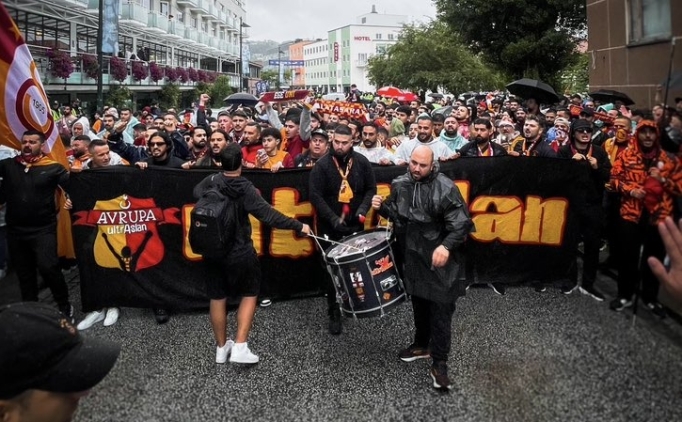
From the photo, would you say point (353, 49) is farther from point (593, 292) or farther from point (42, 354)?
point (42, 354)

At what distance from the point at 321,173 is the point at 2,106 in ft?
10.3

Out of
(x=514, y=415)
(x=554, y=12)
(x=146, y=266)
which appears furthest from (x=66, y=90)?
(x=514, y=415)

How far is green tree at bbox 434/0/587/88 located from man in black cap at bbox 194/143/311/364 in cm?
1571

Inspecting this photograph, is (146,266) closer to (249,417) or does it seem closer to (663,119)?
(249,417)

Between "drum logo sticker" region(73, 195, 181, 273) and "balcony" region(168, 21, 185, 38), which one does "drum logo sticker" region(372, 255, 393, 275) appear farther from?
"balcony" region(168, 21, 185, 38)

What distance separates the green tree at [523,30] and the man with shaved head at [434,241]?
15.5 meters

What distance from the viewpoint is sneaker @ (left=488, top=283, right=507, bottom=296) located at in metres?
5.74

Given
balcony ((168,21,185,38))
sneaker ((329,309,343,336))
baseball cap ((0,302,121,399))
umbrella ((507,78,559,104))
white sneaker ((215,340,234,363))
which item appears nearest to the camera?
baseball cap ((0,302,121,399))

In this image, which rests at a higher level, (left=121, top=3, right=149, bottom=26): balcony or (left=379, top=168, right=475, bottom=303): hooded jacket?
(left=121, top=3, right=149, bottom=26): balcony

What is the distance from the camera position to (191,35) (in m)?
47.7

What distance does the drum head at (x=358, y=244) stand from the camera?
4.12 meters

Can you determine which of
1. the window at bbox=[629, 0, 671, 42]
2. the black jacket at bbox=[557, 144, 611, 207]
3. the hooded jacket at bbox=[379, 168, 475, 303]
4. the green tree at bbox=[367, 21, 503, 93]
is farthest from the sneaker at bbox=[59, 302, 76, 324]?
the green tree at bbox=[367, 21, 503, 93]

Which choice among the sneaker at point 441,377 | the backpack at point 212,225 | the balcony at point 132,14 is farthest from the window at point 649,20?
the balcony at point 132,14

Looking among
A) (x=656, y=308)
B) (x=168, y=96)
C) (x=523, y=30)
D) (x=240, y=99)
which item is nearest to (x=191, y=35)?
(x=168, y=96)
